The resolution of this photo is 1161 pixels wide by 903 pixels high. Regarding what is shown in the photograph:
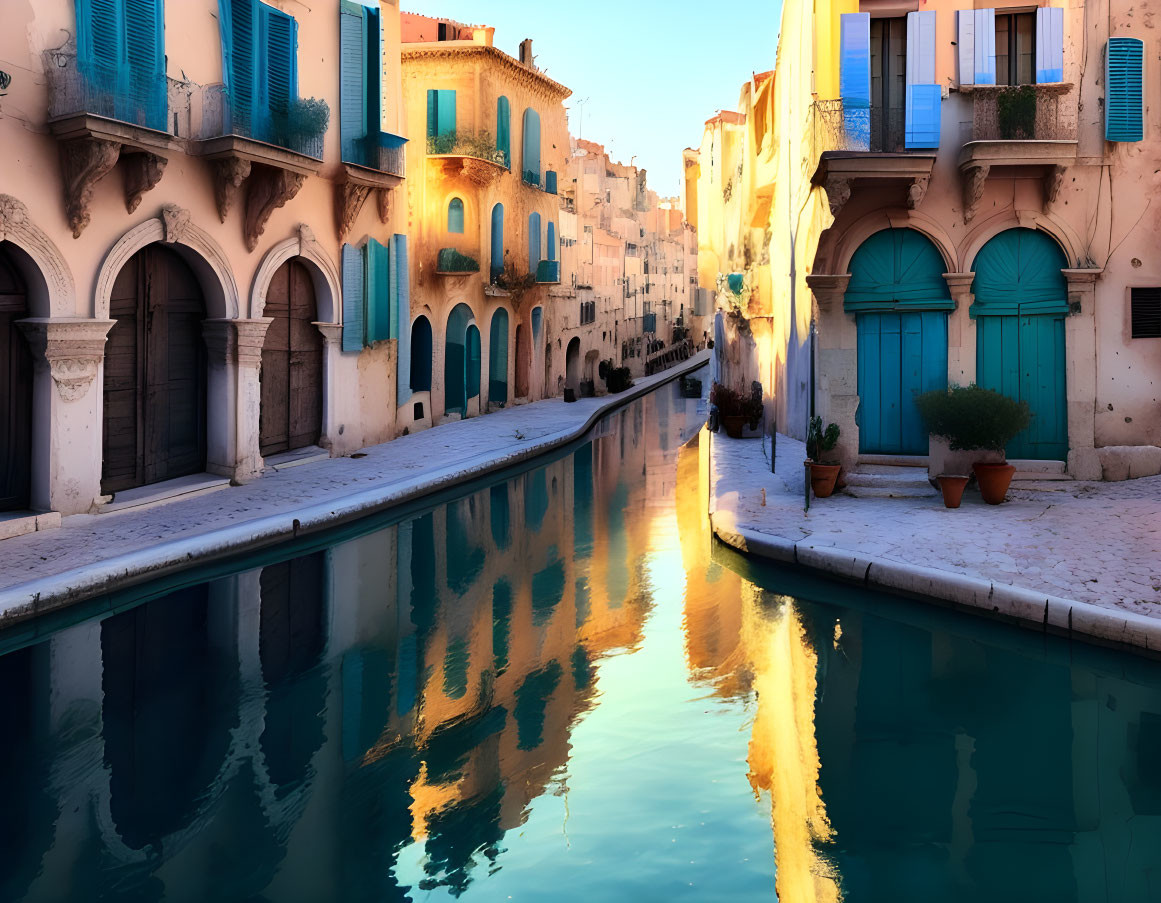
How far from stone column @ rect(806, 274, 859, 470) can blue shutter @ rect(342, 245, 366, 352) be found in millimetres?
8053

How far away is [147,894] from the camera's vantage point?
170 inches

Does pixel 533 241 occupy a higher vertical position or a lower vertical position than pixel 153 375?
higher

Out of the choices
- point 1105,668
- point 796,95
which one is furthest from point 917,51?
Result: point 1105,668

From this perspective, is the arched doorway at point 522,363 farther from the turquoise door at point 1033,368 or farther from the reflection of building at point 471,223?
the turquoise door at point 1033,368

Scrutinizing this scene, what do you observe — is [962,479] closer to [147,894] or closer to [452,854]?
[452,854]

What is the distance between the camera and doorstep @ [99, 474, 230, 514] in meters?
11.8

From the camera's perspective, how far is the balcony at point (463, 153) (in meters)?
24.1

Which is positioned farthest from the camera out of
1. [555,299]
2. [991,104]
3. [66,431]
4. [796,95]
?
[555,299]

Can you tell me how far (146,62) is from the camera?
12.0 m

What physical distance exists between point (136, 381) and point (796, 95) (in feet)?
34.9

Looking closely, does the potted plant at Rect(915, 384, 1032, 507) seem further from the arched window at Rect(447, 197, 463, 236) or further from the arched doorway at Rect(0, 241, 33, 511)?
the arched window at Rect(447, 197, 463, 236)

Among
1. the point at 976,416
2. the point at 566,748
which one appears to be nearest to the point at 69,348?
the point at 566,748

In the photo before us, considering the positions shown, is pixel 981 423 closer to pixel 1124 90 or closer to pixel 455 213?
pixel 1124 90

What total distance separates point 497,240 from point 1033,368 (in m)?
16.3
